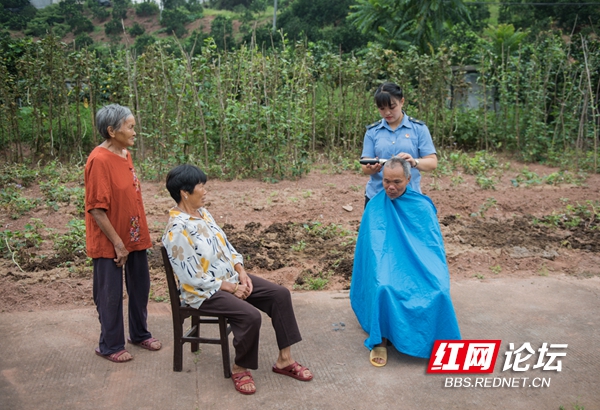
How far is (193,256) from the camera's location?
318cm

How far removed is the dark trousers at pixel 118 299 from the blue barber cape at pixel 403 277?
56.5 inches

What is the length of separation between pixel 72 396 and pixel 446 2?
1422 centimetres

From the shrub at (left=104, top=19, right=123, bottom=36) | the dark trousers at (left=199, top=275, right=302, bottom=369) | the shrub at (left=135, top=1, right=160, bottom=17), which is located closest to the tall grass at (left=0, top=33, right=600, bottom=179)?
the dark trousers at (left=199, top=275, right=302, bottom=369)

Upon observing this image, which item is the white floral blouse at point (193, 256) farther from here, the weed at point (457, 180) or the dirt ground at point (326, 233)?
the weed at point (457, 180)

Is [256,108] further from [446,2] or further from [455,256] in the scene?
[446,2]

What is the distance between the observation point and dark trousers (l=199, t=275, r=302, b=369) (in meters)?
3.18

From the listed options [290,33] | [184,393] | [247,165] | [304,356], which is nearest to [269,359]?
[304,356]

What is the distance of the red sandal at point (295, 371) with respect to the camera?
3371 millimetres

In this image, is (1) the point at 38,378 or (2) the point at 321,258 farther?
(2) the point at 321,258

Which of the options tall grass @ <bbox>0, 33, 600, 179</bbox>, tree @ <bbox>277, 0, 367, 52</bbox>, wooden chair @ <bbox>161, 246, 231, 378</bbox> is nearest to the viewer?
wooden chair @ <bbox>161, 246, 231, 378</bbox>

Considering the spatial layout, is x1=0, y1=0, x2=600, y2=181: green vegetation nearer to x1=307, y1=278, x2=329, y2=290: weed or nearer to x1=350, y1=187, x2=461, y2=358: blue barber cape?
x1=307, y1=278, x2=329, y2=290: weed

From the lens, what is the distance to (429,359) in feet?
11.7

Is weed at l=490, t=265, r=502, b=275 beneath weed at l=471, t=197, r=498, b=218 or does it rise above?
beneath

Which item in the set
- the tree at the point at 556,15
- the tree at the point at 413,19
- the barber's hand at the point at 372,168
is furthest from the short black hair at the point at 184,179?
the tree at the point at 556,15
